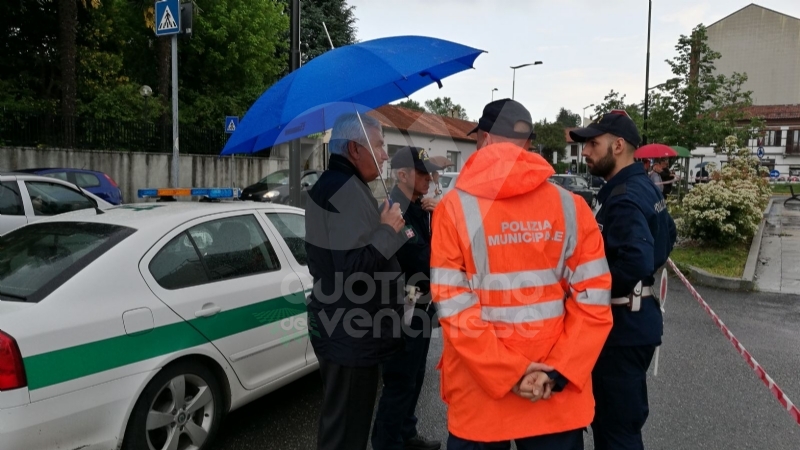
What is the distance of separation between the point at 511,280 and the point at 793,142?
2636 inches

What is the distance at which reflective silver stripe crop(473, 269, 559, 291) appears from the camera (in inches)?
75.3

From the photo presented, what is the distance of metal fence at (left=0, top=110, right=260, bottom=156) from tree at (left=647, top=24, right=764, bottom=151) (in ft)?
53.7

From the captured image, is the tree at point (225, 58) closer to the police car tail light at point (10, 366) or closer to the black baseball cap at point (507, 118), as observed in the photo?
the police car tail light at point (10, 366)

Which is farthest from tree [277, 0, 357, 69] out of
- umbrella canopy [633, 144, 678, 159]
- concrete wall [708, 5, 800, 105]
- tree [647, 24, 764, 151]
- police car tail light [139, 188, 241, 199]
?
concrete wall [708, 5, 800, 105]

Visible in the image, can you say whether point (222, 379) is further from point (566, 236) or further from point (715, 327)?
point (715, 327)

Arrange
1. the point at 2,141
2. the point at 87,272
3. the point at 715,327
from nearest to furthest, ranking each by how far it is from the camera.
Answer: the point at 87,272 < the point at 715,327 < the point at 2,141

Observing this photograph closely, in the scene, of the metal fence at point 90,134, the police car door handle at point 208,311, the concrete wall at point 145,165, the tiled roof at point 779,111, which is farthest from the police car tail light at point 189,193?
the tiled roof at point 779,111

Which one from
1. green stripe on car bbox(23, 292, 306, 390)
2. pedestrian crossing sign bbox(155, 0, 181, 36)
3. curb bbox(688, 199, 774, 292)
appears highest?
pedestrian crossing sign bbox(155, 0, 181, 36)

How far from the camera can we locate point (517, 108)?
2396 millimetres

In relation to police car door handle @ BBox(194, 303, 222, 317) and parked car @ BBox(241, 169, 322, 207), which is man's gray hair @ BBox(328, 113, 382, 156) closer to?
police car door handle @ BBox(194, 303, 222, 317)

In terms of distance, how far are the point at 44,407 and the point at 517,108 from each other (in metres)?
2.47

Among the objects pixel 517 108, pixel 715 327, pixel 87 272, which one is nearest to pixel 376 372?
pixel 517 108

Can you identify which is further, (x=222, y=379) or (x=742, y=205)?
(x=742, y=205)

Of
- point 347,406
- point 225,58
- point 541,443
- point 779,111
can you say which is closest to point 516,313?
point 541,443
